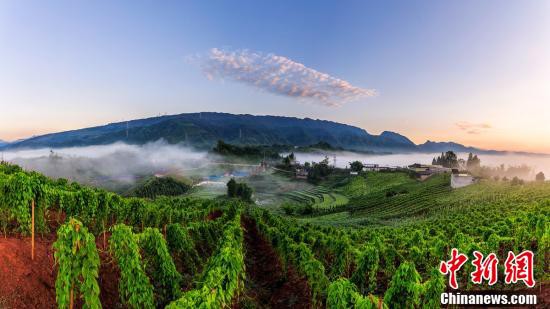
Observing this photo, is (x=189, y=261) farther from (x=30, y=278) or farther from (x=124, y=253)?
(x=30, y=278)

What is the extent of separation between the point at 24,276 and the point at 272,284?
14.2 metres

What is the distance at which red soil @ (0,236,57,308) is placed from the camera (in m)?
11.9

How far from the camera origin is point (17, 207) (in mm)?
15883

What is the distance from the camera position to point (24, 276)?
1273 centimetres

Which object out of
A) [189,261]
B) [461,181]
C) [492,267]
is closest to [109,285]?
[189,261]

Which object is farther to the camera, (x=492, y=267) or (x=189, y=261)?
(x=189, y=261)

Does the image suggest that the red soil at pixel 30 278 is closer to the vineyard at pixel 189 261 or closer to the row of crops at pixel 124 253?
the vineyard at pixel 189 261

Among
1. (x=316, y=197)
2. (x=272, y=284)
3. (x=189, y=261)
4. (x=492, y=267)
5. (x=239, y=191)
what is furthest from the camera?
(x=316, y=197)

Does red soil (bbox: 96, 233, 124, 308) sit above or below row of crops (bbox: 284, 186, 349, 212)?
above

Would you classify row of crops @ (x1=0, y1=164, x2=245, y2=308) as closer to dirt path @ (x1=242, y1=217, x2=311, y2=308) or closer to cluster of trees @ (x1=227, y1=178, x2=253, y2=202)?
dirt path @ (x1=242, y1=217, x2=311, y2=308)

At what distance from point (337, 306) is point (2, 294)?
11.2 meters

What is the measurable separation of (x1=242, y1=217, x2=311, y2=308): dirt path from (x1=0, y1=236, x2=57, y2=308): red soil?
355 inches

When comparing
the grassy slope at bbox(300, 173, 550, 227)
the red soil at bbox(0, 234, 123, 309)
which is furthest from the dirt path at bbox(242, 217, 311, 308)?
the grassy slope at bbox(300, 173, 550, 227)

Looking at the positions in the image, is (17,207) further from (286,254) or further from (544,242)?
(544,242)
